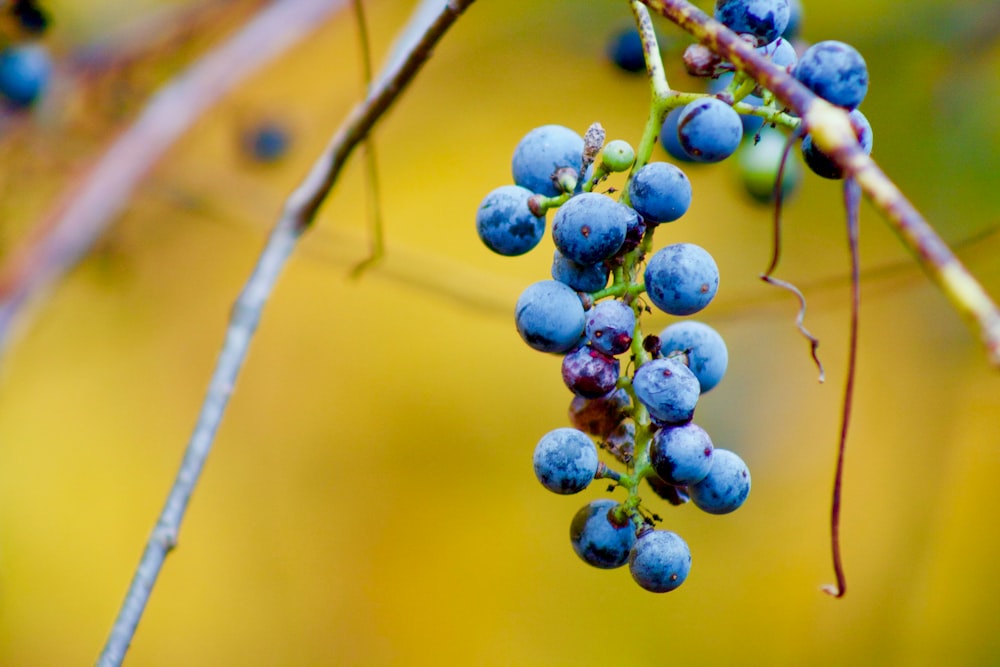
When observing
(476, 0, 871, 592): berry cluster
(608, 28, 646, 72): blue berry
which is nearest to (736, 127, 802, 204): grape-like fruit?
(608, 28, 646, 72): blue berry

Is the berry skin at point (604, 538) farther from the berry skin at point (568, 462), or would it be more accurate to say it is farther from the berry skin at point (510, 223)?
the berry skin at point (510, 223)

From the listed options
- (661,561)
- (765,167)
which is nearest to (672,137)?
(661,561)

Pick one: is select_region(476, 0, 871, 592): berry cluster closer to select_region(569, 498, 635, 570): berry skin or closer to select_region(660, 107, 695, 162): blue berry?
select_region(569, 498, 635, 570): berry skin

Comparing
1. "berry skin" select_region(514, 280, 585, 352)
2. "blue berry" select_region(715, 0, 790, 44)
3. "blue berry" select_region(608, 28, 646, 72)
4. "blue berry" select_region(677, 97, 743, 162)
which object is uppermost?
"blue berry" select_region(608, 28, 646, 72)

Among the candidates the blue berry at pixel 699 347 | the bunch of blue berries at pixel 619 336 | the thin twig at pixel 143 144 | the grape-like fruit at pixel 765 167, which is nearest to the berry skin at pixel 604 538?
the bunch of blue berries at pixel 619 336

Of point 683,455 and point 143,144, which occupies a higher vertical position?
point 143,144

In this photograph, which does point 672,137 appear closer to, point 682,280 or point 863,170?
point 682,280

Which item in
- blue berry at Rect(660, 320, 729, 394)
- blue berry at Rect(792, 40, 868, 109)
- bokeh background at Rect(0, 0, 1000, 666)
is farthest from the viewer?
bokeh background at Rect(0, 0, 1000, 666)

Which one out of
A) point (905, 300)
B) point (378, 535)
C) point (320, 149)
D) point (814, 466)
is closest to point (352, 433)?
point (378, 535)

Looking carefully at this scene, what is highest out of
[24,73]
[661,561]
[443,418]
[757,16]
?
[24,73]
